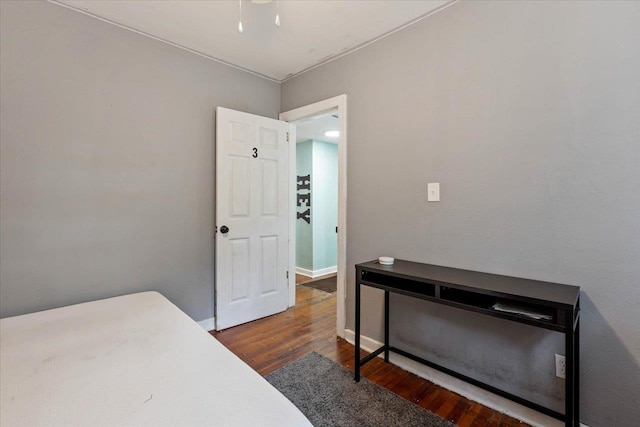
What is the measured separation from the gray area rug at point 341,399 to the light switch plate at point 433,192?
1277 mm


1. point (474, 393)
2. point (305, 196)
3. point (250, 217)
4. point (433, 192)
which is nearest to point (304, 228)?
point (305, 196)

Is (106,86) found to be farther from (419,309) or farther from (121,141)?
(419,309)

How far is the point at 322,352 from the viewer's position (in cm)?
227

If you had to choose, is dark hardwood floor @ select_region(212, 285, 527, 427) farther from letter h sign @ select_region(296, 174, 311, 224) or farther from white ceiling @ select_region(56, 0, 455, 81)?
white ceiling @ select_region(56, 0, 455, 81)

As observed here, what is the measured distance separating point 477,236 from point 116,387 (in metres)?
1.91

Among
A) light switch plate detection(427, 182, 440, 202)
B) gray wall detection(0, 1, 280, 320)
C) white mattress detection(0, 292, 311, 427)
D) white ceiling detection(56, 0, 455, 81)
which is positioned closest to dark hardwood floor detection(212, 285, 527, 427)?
gray wall detection(0, 1, 280, 320)

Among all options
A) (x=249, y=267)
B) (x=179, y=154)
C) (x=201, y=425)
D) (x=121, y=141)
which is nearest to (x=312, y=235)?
(x=249, y=267)

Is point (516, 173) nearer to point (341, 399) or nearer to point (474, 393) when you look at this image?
point (474, 393)

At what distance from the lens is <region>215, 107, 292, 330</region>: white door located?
2.63 meters

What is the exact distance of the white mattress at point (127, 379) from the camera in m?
0.85

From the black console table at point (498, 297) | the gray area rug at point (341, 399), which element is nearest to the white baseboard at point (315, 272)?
the gray area rug at point (341, 399)

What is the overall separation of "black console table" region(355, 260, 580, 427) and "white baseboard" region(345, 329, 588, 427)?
99mm

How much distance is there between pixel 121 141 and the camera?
7.07 feet

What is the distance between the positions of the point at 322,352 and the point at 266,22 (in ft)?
8.43
